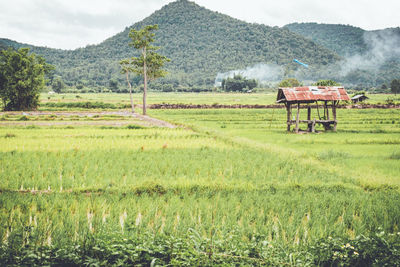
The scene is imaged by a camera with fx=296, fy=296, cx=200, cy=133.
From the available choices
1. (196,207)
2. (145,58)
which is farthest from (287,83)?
(196,207)

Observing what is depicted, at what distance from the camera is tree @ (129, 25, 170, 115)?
3603cm

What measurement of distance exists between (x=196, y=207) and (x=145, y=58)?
34.1 m

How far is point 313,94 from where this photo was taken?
20.8 m

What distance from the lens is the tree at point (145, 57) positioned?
118ft

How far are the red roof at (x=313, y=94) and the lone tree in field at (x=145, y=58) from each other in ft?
61.8

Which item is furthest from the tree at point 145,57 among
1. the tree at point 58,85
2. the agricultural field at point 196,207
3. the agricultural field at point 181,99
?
the tree at point 58,85

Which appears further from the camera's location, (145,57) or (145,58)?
(145,57)

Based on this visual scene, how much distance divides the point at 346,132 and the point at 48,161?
1780 cm

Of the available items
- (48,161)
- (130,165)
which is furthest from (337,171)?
(48,161)

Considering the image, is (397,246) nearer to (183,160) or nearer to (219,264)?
(219,264)

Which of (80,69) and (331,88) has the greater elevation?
(80,69)

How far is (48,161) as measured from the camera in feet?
29.2

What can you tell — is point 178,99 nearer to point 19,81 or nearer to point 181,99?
point 181,99

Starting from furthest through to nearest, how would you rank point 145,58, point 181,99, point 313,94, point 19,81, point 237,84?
point 237,84, point 181,99, point 19,81, point 145,58, point 313,94
